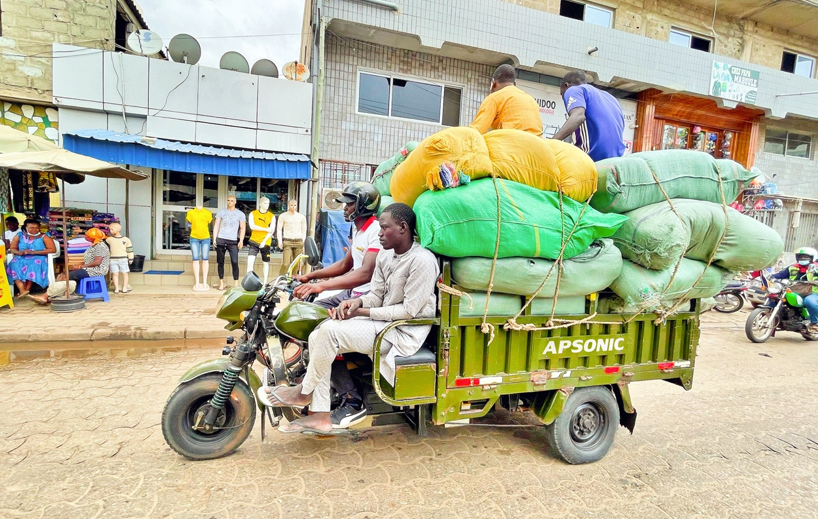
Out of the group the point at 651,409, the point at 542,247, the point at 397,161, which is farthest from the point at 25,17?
the point at 651,409

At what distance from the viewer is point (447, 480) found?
105 inches

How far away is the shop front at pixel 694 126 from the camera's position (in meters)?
12.3

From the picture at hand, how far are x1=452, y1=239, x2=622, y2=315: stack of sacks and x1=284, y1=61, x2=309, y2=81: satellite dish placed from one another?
850 cm

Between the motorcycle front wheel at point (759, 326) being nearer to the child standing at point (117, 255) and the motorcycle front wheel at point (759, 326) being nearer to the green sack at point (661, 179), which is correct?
the green sack at point (661, 179)

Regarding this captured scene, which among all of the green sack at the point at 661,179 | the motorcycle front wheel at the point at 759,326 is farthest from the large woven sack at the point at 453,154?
the motorcycle front wheel at the point at 759,326

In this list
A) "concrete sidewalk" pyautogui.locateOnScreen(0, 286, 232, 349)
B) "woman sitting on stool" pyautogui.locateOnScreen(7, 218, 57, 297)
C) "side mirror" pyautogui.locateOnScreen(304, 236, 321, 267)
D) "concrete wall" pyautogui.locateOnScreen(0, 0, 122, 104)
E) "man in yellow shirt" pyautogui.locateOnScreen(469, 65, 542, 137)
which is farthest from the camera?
"concrete wall" pyautogui.locateOnScreen(0, 0, 122, 104)

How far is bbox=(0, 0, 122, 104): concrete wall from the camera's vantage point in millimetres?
8508

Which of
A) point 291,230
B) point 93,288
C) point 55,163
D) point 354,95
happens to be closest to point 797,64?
point 354,95

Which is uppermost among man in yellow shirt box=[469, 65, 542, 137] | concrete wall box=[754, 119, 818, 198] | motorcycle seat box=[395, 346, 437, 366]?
concrete wall box=[754, 119, 818, 198]

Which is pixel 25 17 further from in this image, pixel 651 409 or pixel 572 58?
pixel 651 409

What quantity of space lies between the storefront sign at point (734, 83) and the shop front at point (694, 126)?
506mm

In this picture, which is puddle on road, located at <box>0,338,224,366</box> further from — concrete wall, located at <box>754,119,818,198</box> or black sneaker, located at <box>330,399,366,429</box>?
concrete wall, located at <box>754,119,818,198</box>

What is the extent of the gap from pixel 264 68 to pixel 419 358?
9.15 m

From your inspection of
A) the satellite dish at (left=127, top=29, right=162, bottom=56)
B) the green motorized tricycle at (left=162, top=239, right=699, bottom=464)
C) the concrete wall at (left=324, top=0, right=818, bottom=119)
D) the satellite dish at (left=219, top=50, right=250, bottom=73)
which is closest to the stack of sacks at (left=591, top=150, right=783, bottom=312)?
the green motorized tricycle at (left=162, top=239, right=699, bottom=464)
